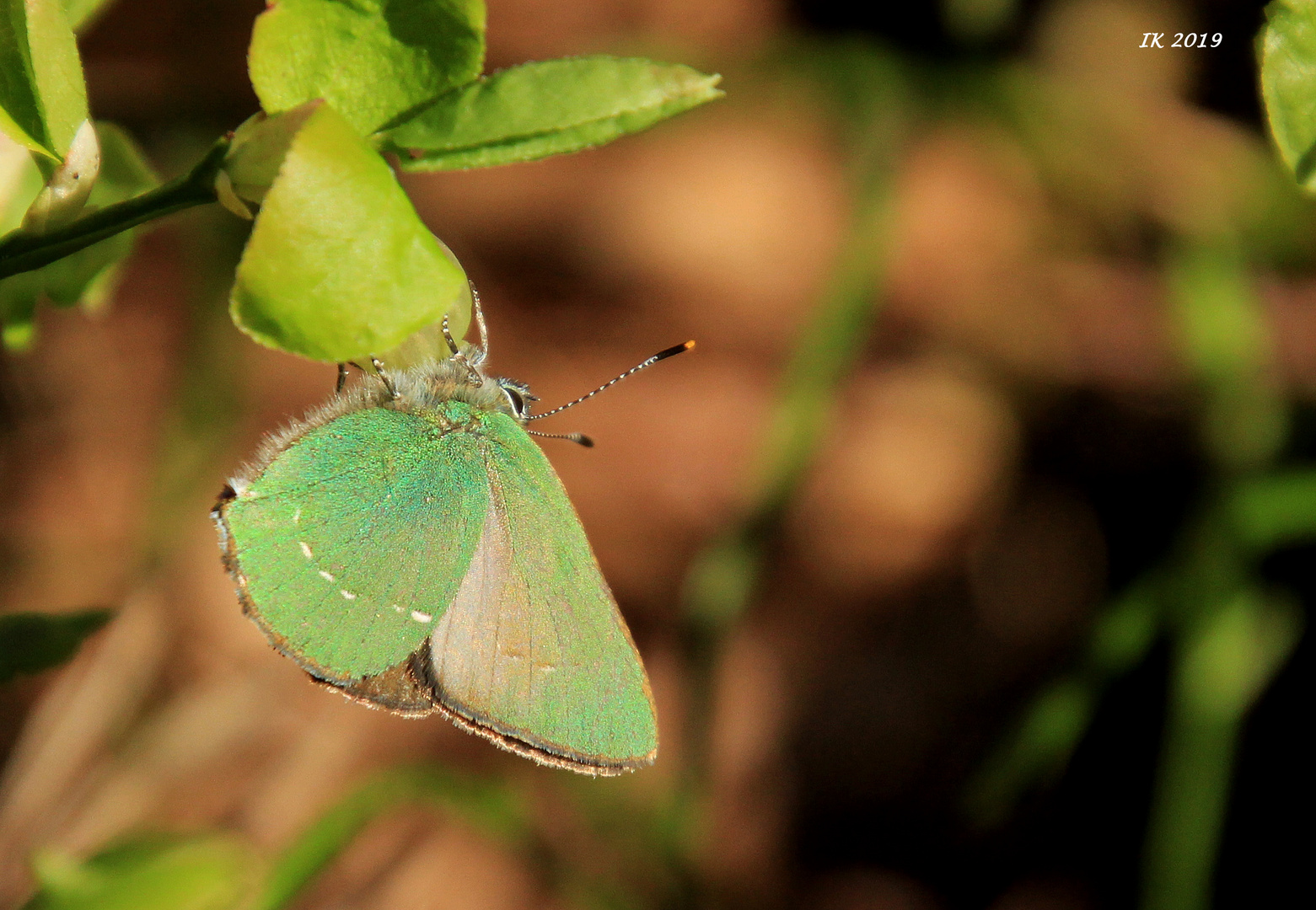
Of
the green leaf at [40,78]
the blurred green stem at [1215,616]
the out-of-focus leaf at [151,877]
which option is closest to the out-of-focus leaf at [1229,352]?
the blurred green stem at [1215,616]

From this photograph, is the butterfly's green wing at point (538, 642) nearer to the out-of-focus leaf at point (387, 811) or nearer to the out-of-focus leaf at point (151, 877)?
the out-of-focus leaf at point (151, 877)

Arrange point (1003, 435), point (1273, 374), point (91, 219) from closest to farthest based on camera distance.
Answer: point (91, 219) → point (1273, 374) → point (1003, 435)

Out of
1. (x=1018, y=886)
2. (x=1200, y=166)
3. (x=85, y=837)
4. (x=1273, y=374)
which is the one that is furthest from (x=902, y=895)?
(x=1200, y=166)

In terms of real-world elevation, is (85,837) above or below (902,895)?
above

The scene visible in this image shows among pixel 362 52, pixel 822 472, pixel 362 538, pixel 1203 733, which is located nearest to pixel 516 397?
pixel 362 538

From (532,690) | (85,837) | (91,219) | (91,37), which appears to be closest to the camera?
(91,219)

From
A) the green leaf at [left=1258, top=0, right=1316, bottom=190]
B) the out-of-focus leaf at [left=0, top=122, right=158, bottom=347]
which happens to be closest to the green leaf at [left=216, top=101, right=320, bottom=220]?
the out-of-focus leaf at [left=0, top=122, right=158, bottom=347]

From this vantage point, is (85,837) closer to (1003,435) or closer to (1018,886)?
(1018,886)

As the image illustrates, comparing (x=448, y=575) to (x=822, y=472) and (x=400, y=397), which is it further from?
(x=822, y=472)
